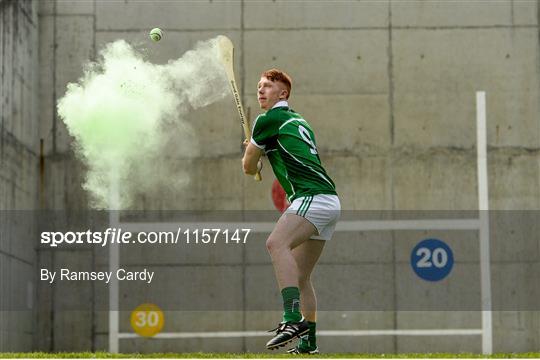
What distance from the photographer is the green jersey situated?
7.32 m

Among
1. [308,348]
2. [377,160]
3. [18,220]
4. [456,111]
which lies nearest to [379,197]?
[377,160]

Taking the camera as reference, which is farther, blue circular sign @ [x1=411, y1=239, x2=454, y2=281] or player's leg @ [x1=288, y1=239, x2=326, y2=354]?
blue circular sign @ [x1=411, y1=239, x2=454, y2=281]

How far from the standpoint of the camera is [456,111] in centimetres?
1373

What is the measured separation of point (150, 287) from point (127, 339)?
78cm

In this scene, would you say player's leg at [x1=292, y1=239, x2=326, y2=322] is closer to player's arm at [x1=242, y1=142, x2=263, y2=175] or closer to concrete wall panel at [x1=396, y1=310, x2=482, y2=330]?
player's arm at [x1=242, y1=142, x2=263, y2=175]

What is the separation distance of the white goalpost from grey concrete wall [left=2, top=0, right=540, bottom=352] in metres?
0.11

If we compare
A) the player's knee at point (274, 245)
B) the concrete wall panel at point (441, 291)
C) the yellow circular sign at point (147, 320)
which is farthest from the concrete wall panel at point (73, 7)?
the player's knee at point (274, 245)

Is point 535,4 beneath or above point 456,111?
above

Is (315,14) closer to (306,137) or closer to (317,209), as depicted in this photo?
(306,137)

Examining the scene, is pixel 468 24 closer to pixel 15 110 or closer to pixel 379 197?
pixel 379 197

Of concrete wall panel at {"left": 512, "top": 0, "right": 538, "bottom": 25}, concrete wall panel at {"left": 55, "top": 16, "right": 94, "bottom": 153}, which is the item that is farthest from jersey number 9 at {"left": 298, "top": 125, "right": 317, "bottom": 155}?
concrete wall panel at {"left": 512, "top": 0, "right": 538, "bottom": 25}

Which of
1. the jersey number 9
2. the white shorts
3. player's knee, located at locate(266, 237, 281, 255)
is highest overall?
the jersey number 9

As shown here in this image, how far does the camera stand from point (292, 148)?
7324 millimetres
